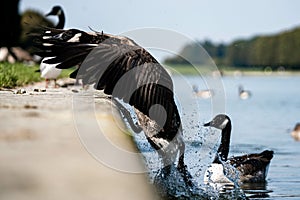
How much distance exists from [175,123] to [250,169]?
131 inches

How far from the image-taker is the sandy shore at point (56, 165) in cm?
310

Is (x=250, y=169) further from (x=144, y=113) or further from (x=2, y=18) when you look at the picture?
(x=2, y=18)

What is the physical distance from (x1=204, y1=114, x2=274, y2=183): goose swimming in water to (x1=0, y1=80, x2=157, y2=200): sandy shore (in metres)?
4.70

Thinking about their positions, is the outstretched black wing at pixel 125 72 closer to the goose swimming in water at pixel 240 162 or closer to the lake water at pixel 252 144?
the lake water at pixel 252 144

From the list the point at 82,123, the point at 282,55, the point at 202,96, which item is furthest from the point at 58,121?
the point at 282,55

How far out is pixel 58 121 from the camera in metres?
4.76

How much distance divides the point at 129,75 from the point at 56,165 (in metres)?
3.07

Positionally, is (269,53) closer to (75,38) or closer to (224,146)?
(224,146)

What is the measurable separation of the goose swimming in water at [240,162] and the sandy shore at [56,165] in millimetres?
4700

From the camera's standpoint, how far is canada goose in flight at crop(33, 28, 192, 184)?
6441mm

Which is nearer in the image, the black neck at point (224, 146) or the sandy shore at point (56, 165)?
the sandy shore at point (56, 165)

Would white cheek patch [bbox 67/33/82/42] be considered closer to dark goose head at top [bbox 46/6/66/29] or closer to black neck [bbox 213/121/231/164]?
black neck [bbox 213/121/231/164]

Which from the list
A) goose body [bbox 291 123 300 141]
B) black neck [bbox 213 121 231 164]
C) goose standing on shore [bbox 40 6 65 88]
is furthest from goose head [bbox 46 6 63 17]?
black neck [bbox 213 121 231 164]

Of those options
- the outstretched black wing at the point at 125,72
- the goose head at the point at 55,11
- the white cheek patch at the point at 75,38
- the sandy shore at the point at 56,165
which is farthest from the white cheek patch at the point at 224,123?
the goose head at the point at 55,11
